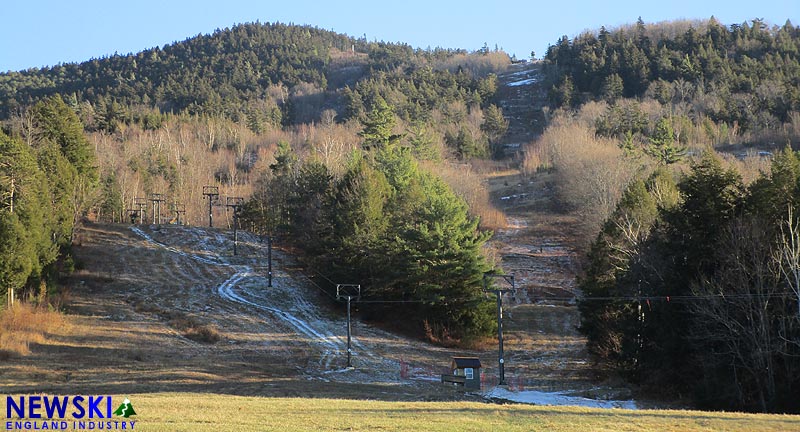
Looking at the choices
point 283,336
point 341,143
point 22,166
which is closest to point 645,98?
point 341,143

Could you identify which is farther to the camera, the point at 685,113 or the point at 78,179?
the point at 685,113

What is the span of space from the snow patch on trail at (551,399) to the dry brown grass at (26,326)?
25.2m

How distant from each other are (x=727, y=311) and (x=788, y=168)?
294 inches

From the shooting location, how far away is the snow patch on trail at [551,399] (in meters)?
31.5

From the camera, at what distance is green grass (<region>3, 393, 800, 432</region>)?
1802 cm

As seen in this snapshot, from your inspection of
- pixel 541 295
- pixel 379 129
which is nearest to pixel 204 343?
pixel 541 295

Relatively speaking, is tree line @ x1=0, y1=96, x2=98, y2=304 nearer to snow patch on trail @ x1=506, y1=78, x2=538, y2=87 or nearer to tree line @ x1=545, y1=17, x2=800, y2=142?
tree line @ x1=545, y1=17, x2=800, y2=142

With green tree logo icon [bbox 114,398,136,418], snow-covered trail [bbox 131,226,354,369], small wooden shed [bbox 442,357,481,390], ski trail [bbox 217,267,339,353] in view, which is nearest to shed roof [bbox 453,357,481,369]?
small wooden shed [bbox 442,357,481,390]

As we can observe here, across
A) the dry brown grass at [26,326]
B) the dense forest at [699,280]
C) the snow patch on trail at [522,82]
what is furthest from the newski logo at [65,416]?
the snow patch on trail at [522,82]

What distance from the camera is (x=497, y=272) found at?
50531 millimetres

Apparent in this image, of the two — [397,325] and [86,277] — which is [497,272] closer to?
[397,325]

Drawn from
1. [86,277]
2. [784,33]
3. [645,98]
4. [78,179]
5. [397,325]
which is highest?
[784,33]

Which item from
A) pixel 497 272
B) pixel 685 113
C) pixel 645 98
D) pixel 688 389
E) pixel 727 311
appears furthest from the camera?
pixel 645 98

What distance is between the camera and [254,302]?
54062mm
